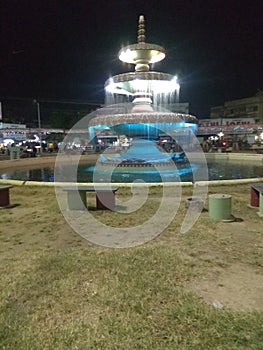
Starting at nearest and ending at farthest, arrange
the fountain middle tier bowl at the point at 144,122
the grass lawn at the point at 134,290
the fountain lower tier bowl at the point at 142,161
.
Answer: the grass lawn at the point at 134,290 → the fountain middle tier bowl at the point at 144,122 → the fountain lower tier bowl at the point at 142,161

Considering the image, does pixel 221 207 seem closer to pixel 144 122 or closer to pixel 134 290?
pixel 134 290

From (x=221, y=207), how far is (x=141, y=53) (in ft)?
51.8

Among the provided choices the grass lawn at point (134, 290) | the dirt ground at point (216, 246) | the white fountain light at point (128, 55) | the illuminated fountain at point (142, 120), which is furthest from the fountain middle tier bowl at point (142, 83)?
the grass lawn at point (134, 290)

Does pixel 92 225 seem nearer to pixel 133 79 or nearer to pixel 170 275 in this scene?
pixel 170 275

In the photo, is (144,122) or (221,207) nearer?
(221,207)

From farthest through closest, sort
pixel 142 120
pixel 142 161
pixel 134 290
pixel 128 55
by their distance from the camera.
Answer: pixel 128 55 < pixel 142 161 < pixel 142 120 < pixel 134 290

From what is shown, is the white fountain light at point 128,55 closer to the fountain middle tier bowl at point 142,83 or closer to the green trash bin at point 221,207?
the fountain middle tier bowl at point 142,83

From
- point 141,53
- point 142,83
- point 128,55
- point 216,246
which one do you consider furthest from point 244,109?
point 216,246

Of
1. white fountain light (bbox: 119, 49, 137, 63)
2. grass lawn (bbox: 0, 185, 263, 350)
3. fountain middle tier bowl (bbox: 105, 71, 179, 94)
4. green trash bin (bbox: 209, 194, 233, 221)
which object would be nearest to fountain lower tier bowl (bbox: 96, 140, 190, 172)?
fountain middle tier bowl (bbox: 105, 71, 179, 94)

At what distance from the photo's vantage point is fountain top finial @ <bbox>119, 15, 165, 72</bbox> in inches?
779

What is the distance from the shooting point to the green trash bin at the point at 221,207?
→ 7070 millimetres

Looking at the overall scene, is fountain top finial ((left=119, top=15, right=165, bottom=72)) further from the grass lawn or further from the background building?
the background building

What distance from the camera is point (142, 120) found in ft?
53.7

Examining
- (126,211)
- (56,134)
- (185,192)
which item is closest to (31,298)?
(126,211)
